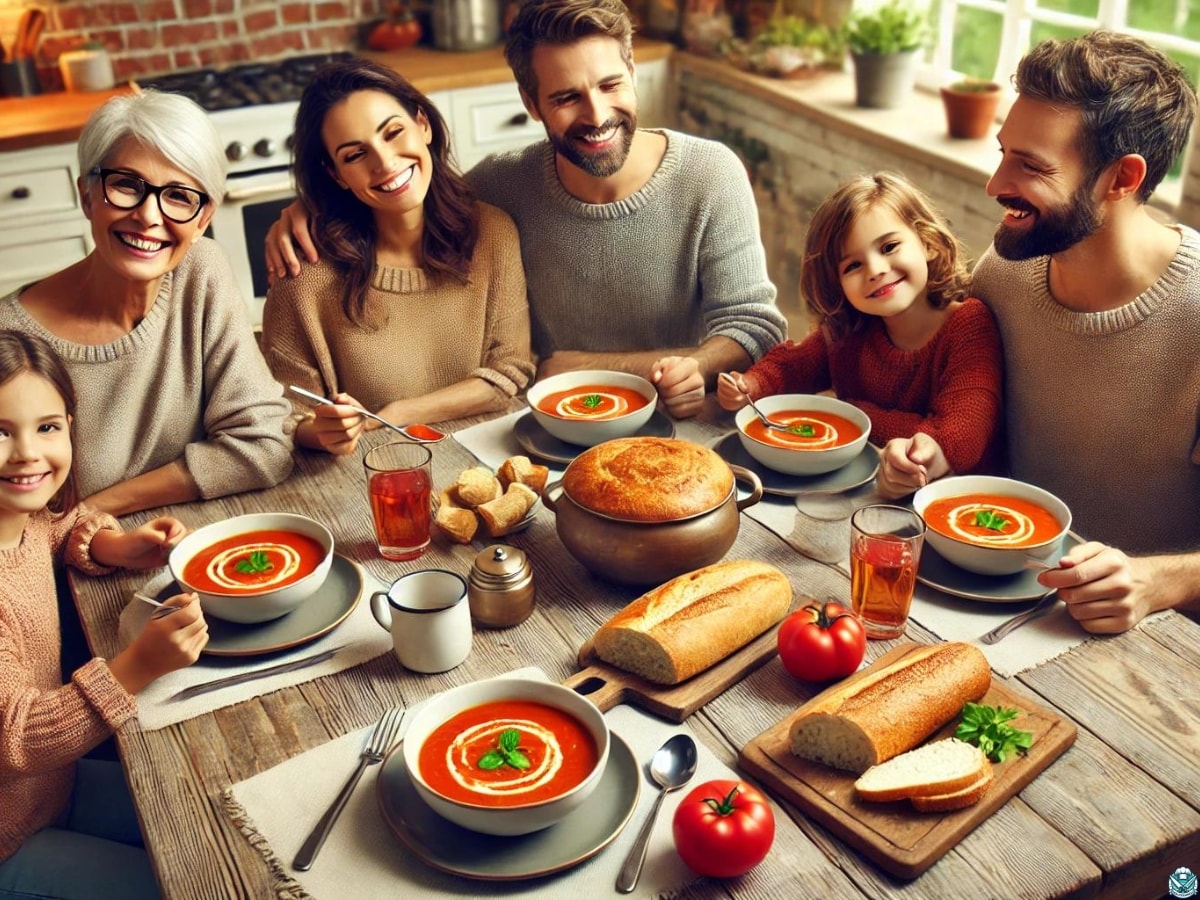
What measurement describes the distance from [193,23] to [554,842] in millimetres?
4299

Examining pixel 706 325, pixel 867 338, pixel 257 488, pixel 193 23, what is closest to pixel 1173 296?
pixel 867 338

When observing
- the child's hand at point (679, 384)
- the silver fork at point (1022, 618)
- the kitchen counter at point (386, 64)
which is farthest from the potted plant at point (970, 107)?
the silver fork at point (1022, 618)

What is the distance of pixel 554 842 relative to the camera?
3.83ft

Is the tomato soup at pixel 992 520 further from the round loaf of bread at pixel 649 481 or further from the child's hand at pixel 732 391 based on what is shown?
the child's hand at pixel 732 391

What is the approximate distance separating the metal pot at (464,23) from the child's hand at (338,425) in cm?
318

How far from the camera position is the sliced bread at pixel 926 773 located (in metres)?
1.18

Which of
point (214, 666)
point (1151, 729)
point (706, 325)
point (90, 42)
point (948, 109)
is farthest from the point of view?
point (90, 42)

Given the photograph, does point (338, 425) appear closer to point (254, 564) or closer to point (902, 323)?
point (254, 564)

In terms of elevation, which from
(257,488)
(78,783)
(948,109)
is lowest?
(78,783)

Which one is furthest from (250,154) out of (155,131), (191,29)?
(155,131)

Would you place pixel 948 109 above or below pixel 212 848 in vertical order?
above

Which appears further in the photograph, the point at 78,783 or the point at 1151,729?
the point at 78,783

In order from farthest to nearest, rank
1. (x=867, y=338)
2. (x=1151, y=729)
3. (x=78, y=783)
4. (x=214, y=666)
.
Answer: (x=867, y=338), (x=78, y=783), (x=214, y=666), (x=1151, y=729)

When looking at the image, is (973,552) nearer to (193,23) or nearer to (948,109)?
(948,109)
